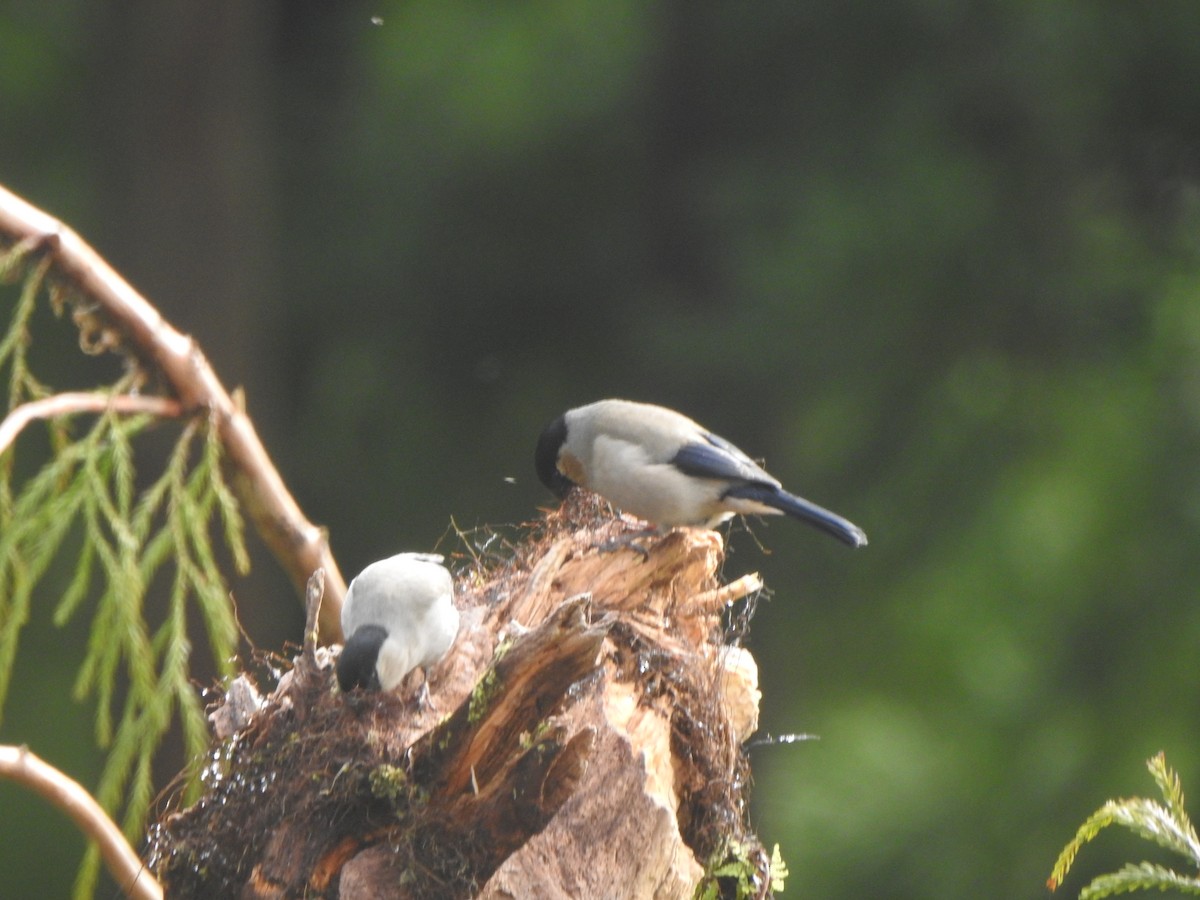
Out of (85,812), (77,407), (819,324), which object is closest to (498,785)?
(85,812)

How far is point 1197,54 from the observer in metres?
7.21

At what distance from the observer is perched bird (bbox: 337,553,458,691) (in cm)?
269

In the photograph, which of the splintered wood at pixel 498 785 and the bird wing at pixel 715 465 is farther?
the bird wing at pixel 715 465

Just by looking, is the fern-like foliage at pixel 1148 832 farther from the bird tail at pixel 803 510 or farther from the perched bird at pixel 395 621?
the bird tail at pixel 803 510

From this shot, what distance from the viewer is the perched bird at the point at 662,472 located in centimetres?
343

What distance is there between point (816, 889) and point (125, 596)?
503cm

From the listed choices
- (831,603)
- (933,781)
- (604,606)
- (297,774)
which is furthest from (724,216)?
(297,774)

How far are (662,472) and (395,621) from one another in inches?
33.7

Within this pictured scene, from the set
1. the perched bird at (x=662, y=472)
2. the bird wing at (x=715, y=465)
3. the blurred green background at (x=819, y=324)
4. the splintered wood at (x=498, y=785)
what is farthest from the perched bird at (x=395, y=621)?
the blurred green background at (x=819, y=324)

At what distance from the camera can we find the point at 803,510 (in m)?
3.47

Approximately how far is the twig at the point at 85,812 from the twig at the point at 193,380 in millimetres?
643

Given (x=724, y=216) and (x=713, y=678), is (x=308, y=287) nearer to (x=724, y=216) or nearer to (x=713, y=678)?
(x=724, y=216)

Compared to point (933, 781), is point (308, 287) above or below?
above

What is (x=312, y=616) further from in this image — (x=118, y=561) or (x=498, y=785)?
(x=498, y=785)
